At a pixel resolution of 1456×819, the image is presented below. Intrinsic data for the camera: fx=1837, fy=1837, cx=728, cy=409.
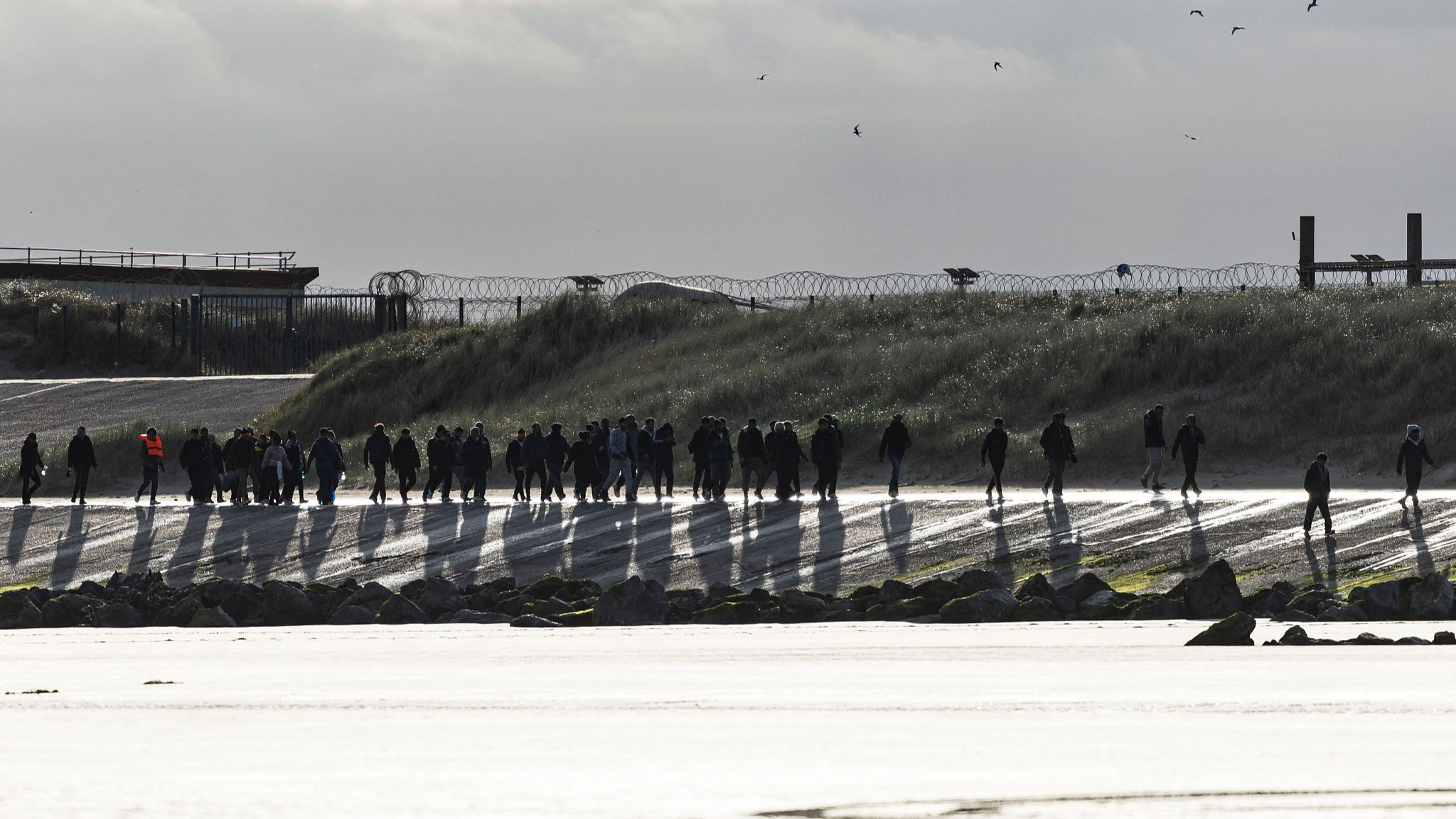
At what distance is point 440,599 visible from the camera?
63.0 feet

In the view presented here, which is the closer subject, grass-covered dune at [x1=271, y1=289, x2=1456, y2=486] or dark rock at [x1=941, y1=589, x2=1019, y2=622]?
dark rock at [x1=941, y1=589, x2=1019, y2=622]

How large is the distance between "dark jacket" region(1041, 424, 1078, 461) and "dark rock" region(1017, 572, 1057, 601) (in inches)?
300

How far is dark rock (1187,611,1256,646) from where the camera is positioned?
13.4m

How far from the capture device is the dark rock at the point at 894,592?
736 inches

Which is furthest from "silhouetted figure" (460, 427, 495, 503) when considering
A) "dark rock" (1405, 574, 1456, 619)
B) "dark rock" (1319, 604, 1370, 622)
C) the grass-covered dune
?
"dark rock" (1405, 574, 1456, 619)

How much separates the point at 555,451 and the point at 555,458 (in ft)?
0.35

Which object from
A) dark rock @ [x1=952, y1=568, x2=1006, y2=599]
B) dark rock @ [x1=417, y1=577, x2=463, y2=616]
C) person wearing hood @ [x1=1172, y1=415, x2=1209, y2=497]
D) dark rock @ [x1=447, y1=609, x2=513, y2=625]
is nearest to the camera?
dark rock @ [x1=447, y1=609, x2=513, y2=625]

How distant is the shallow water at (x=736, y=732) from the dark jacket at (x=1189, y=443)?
12.0 metres

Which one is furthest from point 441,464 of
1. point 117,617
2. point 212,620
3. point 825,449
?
point 212,620

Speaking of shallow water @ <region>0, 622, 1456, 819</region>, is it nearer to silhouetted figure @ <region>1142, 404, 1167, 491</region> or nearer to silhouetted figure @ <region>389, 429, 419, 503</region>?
silhouetted figure @ <region>1142, 404, 1167, 491</region>

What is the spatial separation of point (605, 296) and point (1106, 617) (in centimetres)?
3154

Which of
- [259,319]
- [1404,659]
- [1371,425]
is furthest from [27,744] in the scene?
[259,319]

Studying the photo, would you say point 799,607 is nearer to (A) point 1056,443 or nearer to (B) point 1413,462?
(B) point 1413,462

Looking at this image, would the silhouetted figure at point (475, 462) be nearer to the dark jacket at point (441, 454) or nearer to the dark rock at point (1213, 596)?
the dark jacket at point (441, 454)
